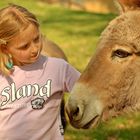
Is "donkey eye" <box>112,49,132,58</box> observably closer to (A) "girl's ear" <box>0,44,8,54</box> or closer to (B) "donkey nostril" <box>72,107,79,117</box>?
(B) "donkey nostril" <box>72,107,79,117</box>

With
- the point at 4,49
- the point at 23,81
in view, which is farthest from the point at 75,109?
the point at 4,49

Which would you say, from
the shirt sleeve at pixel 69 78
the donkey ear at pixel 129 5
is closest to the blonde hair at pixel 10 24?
the shirt sleeve at pixel 69 78

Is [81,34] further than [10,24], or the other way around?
[81,34]

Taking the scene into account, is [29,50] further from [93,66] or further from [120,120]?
[120,120]

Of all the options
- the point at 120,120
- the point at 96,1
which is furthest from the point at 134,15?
the point at 96,1

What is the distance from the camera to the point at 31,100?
353 cm

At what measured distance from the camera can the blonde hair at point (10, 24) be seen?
3461 mm

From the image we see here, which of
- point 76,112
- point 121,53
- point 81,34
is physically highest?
point 121,53

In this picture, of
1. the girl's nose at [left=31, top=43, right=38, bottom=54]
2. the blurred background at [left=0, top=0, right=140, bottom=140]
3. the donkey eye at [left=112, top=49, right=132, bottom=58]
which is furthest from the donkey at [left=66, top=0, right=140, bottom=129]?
the blurred background at [left=0, top=0, right=140, bottom=140]

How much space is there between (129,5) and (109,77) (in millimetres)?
603

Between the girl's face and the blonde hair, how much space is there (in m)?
0.03

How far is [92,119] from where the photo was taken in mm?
3516

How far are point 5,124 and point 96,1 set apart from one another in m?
15.0

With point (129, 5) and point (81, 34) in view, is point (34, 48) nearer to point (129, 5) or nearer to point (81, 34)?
point (129, 5)
